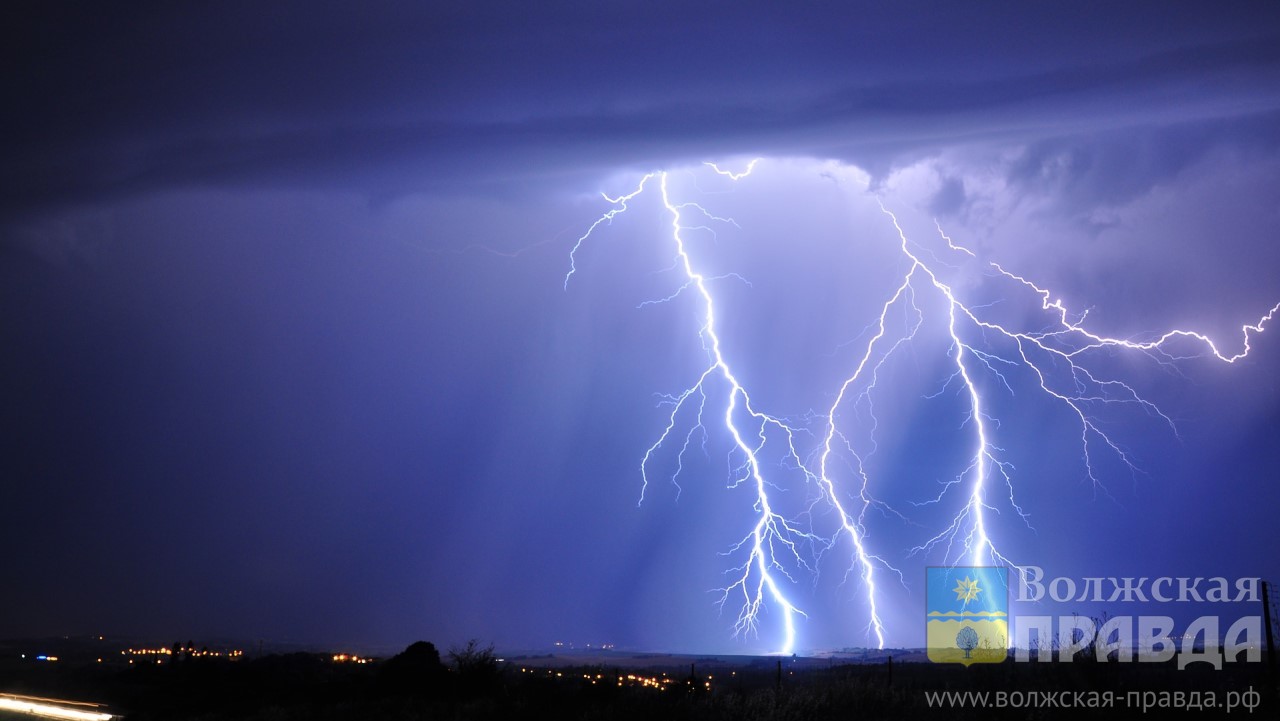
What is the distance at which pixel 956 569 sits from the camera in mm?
24531

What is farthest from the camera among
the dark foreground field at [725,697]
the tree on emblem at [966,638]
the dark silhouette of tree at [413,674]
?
the tree on emblem at [966,638]

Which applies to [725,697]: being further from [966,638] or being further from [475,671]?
[966,638]

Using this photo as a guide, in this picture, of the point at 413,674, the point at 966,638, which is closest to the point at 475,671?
the point at 413,674

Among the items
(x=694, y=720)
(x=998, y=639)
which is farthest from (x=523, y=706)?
(x=998, y=639)

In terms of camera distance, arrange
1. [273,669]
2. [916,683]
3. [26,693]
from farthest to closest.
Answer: [273,669], [26,693], [916,683]

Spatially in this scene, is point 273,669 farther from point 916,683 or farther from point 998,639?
point 998,639

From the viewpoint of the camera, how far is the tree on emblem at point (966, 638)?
21620 mm

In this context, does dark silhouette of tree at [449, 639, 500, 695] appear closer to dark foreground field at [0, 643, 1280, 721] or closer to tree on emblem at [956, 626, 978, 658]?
dark foreground field at [0, 643, 1280, 721]

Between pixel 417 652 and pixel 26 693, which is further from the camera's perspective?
pixel 26 693

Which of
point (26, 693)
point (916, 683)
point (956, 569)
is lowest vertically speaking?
point (26, 693)

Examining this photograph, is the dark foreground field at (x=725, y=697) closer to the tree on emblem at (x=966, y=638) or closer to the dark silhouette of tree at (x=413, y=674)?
the dark silhouette of tree at (x=413, y=674)

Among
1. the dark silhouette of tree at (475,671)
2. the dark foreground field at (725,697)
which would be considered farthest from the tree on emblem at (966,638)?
the dark silhouette of tree at (475,671)

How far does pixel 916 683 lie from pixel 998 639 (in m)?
7.57

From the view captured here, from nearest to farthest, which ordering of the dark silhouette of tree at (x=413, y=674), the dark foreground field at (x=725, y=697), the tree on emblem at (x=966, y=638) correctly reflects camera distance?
the dark foreground field at (x=725, y=697)
the dark silhouette of tree at (x=413, y=674)
the tree on emblem at (x=966, y=638)
